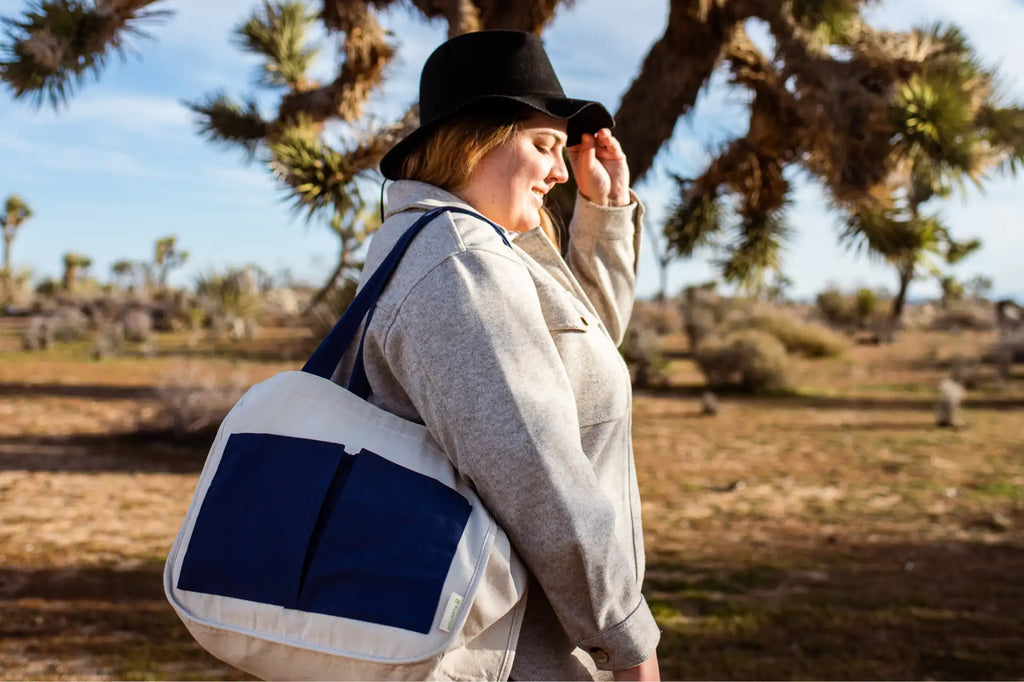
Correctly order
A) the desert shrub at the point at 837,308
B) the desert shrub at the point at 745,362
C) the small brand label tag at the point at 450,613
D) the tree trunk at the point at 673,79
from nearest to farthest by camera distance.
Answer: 1. the small brand label tag at the point at 450,613
2. the tree trunk at the point at 673,79
3. the desert shrub at the point at 745,362
4. the desert shrub at the point at 837,308

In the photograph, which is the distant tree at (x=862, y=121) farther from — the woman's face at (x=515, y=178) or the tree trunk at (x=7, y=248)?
the tree trunk at (x=7, y=248)

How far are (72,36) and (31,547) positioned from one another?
3155mm

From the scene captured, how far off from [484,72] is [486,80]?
0.8 inches

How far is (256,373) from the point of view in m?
12.9

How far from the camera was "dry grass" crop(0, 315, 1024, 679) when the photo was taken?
162 inches

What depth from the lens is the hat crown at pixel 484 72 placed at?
152cm

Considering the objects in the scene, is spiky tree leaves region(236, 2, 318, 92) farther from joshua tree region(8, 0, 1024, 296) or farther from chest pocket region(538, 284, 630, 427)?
chest pocket region(538, 284, 630, 427)

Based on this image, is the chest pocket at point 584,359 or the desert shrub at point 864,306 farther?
the desert shrub at point 864,306

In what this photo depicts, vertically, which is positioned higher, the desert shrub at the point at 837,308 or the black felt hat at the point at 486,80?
the black felt hat at the point at 486,80

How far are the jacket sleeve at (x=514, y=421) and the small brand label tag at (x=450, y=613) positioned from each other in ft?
0.42

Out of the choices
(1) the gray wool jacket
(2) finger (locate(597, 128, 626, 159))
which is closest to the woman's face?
(1) the gray wool jacket

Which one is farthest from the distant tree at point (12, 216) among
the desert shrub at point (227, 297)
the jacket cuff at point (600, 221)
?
the jacket cuff at point (600, 221)

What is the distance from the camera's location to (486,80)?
152 centimetres

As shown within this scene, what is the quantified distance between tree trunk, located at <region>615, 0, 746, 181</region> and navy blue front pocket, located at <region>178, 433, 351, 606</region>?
3.75 m
